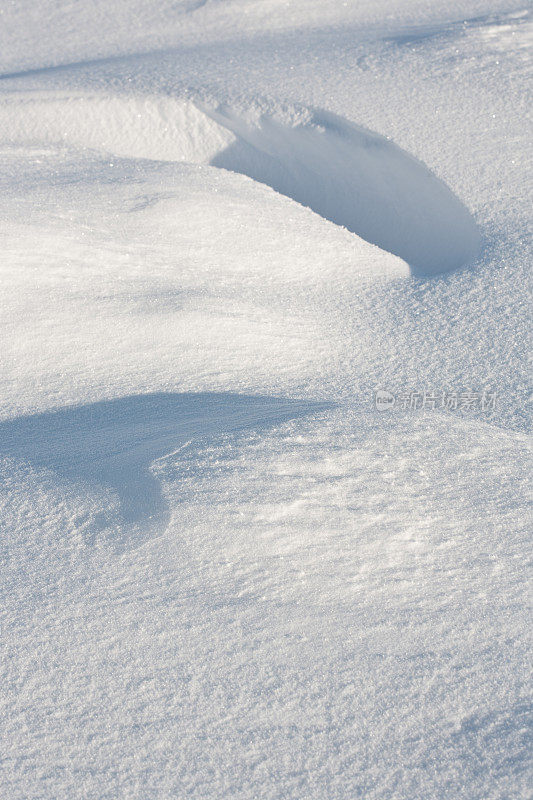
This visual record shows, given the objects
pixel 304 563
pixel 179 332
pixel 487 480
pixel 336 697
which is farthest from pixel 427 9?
pixel 336 697

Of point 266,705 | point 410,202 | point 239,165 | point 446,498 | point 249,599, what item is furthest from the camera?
point 239,165

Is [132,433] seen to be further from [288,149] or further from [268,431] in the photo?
[288,149]

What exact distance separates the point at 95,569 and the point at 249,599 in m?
0.22

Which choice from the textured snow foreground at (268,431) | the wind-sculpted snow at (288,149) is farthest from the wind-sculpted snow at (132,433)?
the wind-sculpted snow at (288,149)

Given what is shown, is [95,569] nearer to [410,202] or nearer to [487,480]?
[487,480]

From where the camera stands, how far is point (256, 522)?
1077 mm

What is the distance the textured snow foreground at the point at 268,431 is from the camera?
0.88 m

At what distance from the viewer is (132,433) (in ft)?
4.12

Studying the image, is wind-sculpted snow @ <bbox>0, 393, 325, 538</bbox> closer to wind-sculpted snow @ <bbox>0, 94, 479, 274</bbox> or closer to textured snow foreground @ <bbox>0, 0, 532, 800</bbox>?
textured snow foreground @ <bbox>0, 0, 532, 800</bbox>

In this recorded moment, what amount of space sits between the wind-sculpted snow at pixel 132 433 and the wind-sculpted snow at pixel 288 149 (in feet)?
2.99

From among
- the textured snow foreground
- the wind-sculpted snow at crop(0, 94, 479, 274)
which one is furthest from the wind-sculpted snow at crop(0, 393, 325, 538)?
the wind-sculpted snow at crop(0, 94, 479, 274)

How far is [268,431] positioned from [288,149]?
1397mm

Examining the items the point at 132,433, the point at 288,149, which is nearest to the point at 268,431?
the point at 132,433

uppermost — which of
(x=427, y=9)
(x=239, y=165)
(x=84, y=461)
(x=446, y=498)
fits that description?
(x=427, y=9)
